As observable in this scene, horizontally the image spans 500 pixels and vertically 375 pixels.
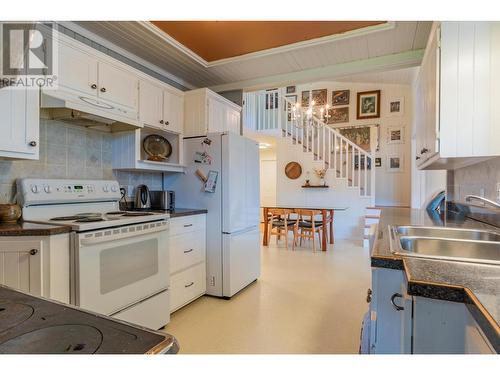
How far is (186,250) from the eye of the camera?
8.52 feet

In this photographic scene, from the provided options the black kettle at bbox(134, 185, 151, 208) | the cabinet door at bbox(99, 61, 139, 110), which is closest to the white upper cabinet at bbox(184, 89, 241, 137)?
the cabinet door at bbox(99, 61, 139, 110)

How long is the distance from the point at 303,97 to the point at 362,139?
2088 millimetres

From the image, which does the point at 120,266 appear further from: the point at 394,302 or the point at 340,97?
the point at 340,97

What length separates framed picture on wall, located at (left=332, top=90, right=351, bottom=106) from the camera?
288 inches

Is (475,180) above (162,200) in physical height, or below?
above

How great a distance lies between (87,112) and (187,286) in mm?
1704

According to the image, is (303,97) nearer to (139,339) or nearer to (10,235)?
(10,235)

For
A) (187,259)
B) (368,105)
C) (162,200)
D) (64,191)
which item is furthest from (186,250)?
(368,105)

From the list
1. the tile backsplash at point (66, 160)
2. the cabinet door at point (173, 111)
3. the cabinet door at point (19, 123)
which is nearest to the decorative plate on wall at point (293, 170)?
the cabinet door at point (173, 111)

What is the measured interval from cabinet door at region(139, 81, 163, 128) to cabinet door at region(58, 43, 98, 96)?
439 millimetres

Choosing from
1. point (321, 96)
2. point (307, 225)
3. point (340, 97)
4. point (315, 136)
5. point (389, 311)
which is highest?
point (321, 96)

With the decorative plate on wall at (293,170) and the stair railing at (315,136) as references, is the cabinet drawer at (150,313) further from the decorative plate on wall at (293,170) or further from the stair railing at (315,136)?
the stair railing at (315,136)
